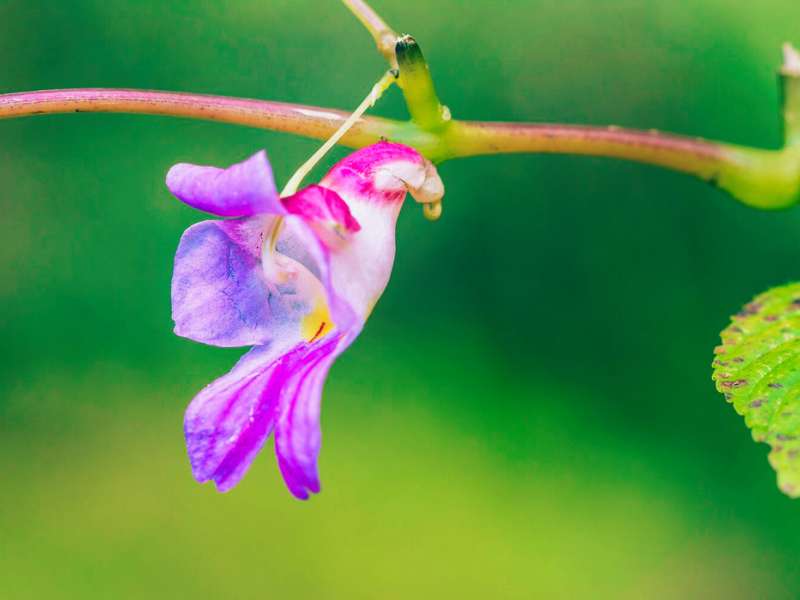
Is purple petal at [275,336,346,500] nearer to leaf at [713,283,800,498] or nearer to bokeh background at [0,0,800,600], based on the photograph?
leaf at [713,283,800,498]

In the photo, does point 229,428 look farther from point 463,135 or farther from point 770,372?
point 770,372

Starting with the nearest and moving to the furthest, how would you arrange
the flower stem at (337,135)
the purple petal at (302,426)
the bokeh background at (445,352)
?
1. the purple petal at (302,426)
2. the flower stem at (337,135)
3. the bokeh background at (445,352)

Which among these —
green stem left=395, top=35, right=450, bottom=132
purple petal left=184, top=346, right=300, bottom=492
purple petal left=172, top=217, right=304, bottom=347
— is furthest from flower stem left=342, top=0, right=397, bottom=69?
purple petal left=184, top=346, right=300, bottom=492

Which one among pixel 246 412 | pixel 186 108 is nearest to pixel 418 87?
pixel 186 108

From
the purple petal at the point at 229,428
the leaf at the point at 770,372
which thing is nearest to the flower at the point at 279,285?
the purple petal at the point at 229,428

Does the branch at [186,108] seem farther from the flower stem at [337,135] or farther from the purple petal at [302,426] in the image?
the purple petal at [302,426]

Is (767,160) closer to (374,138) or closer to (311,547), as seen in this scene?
(374,138)
